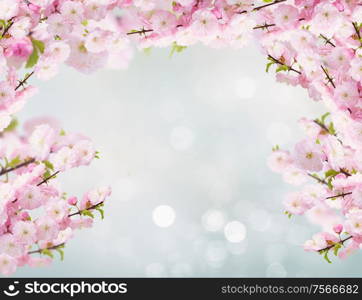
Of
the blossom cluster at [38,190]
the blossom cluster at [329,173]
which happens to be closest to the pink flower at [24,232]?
the blossom cluster at [38,190]

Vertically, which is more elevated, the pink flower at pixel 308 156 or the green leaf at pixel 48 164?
the green leaf at pixel 48 164

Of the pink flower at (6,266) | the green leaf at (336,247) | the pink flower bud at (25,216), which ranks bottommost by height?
the green leaf at (336,247)

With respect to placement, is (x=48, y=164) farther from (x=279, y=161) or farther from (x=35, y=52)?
(x=279, y=161)

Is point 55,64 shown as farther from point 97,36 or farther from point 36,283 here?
point 36,283

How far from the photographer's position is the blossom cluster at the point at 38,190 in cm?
192

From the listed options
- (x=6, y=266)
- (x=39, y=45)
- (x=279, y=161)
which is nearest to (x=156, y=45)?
(x=39, y=45)

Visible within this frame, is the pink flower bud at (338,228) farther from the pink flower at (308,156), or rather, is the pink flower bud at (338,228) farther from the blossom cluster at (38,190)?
the blossom cluster at (38,190)

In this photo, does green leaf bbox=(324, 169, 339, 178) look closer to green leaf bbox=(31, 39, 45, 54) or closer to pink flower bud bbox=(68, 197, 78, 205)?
pink flower bud bbox=(68, 197, 78, 205)

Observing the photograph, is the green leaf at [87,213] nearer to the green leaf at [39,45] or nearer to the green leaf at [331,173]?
the green leaf at [39,45]

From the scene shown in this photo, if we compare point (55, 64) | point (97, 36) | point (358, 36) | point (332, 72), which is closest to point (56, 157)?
point (55, 64)

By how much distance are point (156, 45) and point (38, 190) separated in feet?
2.43

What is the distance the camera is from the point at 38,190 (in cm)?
195

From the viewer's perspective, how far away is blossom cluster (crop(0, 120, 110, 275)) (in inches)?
75.6

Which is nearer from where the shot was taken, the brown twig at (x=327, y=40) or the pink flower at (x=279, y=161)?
the brown twig at (x=327, y=40)
